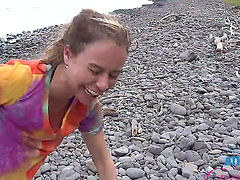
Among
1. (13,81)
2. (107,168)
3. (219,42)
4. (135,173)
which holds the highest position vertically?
(13,81)

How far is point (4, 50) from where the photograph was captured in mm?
12891

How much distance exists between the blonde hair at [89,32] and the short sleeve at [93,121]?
39cm

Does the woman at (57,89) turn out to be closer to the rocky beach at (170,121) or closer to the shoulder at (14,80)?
the shoulder at (14,80)

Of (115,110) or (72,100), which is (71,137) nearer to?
(115,110)

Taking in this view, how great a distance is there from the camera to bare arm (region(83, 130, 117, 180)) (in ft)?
8.10

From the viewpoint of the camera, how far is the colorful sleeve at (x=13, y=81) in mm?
1927

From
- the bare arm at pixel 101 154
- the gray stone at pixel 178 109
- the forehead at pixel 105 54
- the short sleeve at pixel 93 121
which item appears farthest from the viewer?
the gray stone at pixel 178 109

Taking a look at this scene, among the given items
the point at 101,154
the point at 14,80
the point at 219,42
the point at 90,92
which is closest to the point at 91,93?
the point at 90,92

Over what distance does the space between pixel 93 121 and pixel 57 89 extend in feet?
1.27

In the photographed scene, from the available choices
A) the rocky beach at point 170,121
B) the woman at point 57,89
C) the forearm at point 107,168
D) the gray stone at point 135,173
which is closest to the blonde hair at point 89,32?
the woman at point 57,89

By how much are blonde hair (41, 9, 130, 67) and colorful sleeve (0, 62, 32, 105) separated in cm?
17

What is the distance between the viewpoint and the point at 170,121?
467 centimetres

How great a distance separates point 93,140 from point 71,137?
207 centimetres

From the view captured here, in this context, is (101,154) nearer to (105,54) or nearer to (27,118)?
(27,118)
